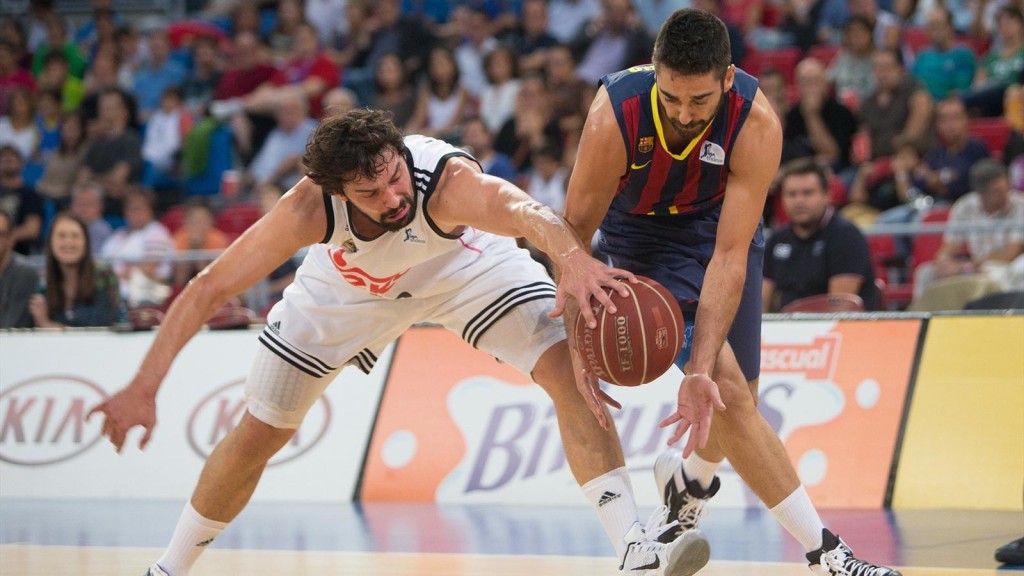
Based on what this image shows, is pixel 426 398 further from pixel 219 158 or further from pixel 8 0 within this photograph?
pixel 8 0

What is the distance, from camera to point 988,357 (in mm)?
6961

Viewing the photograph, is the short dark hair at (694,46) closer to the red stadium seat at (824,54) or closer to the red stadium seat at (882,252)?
Answer: the red stadium seat at (882,252)

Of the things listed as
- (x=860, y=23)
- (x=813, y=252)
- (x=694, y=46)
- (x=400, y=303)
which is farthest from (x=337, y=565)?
(x=860, y=23)

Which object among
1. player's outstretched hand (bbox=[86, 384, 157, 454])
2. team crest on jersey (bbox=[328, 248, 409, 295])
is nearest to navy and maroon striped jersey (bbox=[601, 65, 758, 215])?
team crest on jersey (bbox=[328, 248, 409, 295])

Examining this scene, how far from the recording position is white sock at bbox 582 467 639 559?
4453 millimetres

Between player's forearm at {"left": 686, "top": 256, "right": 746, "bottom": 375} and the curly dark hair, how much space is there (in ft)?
3.67

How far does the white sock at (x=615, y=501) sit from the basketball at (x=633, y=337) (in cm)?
51

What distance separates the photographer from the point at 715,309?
4.36 m

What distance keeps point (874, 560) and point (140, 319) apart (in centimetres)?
512

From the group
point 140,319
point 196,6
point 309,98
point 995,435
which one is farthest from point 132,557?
point 196,6

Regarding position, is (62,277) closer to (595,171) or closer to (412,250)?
(412,250)

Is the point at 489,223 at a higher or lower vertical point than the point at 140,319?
higher

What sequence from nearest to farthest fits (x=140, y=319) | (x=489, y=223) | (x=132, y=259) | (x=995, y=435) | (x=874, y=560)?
1. (x=489, y=223)
2. (x=874, y=560)
3. (x=995, y=435)
4. (x=140, y=319)
5. (x=132, y=259)

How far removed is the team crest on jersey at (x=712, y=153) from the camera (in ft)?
14.8
